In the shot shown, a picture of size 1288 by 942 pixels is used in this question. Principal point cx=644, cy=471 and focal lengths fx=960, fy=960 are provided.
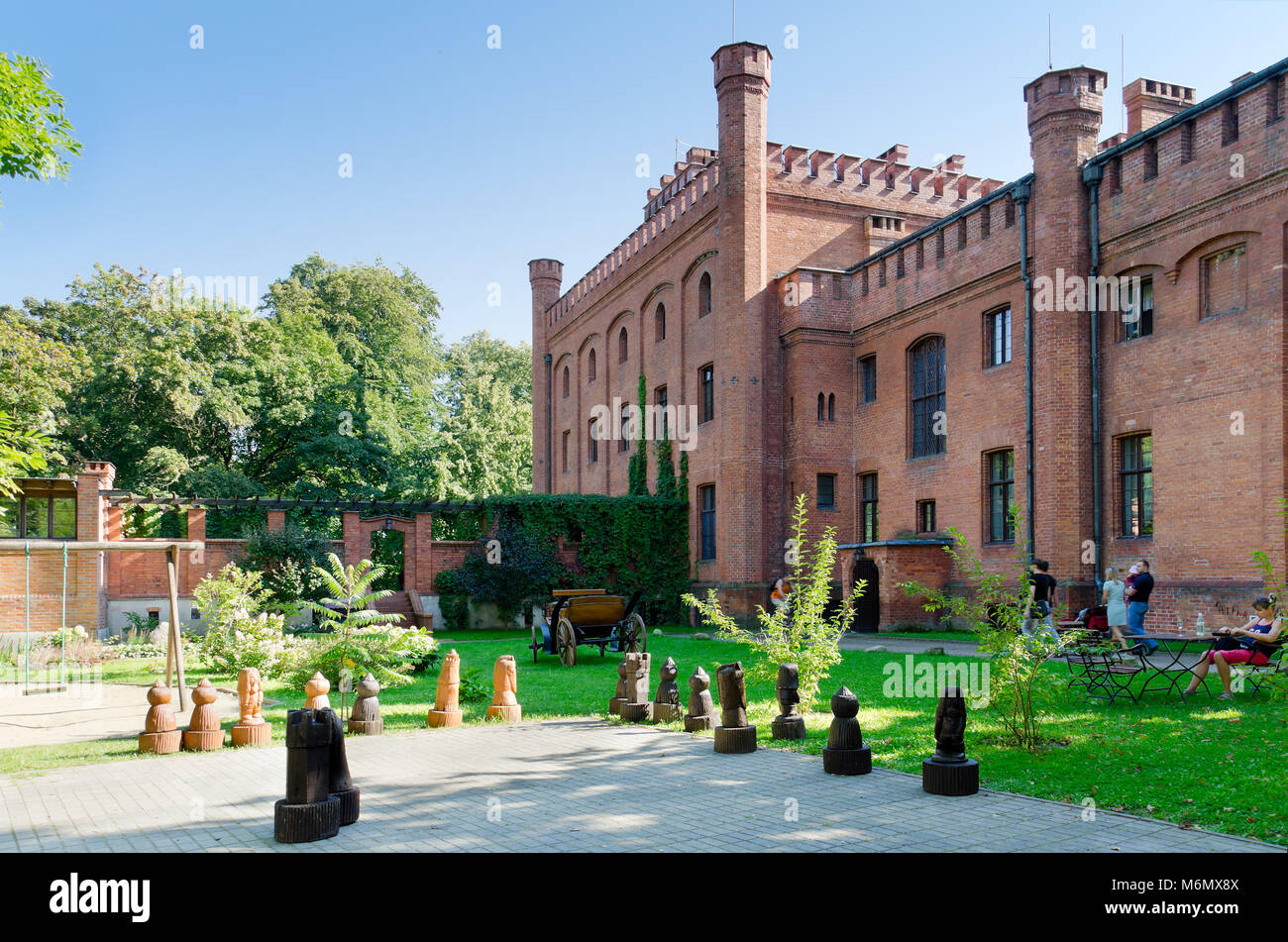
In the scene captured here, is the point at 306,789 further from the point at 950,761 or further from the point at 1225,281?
the point at 1225,281

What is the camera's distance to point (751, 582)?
2573 cm

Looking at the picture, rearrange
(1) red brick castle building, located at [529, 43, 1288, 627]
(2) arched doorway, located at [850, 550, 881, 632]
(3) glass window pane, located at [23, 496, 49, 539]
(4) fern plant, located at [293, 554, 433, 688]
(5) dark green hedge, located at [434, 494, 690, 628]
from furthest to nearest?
(5) dark green hedge, located at [434, 494, 690, 628] < (2) arched doorway, located at [850, 550, 881, 632] < (3) glass window pane, located at [23, 496, 49, 539] < (1) red brick castle building, located at [529, 43, 1288, 627] < (4) fern plant, located at [293, 554, 433, 688]

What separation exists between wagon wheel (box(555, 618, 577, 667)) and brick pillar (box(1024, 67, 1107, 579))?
31.8 ft

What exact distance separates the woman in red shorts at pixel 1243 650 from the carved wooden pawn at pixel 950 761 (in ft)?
18.0

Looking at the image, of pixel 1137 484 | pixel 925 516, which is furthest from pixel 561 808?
pixel 925 516

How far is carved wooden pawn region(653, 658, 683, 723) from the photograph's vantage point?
1048cm

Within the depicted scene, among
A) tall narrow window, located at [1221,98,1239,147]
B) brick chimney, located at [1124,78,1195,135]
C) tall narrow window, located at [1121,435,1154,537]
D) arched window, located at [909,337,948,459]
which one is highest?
brick chimney, located at [1124,78,1195,135]

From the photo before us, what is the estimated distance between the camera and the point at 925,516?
949 inches

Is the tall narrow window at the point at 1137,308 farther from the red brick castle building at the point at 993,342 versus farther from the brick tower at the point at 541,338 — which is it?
the brick tower at the point at 541,338

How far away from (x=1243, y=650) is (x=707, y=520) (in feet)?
60.5

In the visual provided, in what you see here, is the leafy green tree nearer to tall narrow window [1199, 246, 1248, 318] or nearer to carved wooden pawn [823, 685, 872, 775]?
carved wooden pawn [823, 685, 872, 775]

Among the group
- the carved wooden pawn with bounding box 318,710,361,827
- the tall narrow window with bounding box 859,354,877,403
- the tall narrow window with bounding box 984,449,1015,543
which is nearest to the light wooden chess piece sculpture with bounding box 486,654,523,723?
the carved wooden pawn with bounding box 318,710,361,827

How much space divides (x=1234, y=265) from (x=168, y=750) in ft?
58.1
